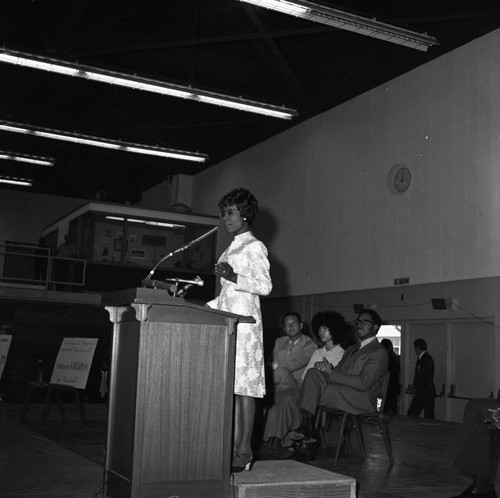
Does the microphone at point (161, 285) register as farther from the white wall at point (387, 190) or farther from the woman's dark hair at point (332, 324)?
the white wall at point (387, 190)

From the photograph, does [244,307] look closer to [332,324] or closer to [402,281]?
[332,324]

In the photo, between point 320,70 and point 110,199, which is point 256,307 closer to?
point 320,70

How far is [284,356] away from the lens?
5.77m

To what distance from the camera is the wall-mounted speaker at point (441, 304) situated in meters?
9.50

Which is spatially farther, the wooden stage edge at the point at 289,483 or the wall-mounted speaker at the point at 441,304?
the wall-mounted speaker at the point at 441,304

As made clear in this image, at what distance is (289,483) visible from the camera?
9.32ft

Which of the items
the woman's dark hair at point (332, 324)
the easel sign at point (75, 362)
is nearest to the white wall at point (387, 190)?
the woman's dark hair at point (332, 324)

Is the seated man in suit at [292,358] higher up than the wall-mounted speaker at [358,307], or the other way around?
the wall-mounted speaker at [358,307]

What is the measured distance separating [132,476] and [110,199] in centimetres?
1554

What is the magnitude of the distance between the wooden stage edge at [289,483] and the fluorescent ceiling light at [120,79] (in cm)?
686

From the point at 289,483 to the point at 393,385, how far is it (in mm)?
7592

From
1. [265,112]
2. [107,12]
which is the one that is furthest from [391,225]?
[107,12]

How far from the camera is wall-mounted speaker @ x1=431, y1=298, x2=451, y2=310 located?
374 inches

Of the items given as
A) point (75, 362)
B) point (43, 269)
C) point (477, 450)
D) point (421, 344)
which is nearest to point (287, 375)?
point (75, 362)
